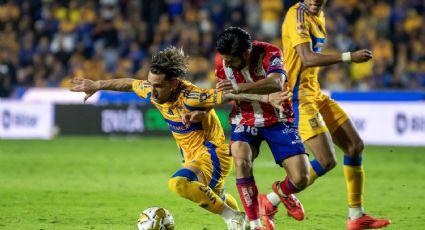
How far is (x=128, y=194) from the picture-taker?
428 inches

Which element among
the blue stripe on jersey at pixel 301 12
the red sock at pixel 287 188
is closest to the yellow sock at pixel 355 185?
the red sock at pixel 287 188

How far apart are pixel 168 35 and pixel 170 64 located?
50.4 ft

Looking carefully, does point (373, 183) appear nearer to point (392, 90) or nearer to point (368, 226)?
point (368, 226)

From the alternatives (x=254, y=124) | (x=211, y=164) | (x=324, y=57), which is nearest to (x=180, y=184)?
(x=211, y=164)

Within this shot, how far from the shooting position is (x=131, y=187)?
11.6 m

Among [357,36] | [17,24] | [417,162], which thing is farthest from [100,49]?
[417,162]

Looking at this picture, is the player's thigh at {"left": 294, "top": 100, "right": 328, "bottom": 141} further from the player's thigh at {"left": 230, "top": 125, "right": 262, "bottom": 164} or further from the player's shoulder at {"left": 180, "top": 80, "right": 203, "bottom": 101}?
the player's shoulder at {"left": 180, "top": 80, "right": 203, "bottom": 101}

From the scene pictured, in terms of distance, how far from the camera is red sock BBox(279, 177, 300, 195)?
788 cm

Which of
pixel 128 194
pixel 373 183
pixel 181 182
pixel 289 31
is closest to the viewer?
pixel 181 182

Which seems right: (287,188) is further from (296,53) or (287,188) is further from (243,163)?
(296,53)

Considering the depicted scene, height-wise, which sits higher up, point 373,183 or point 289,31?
point 289,31

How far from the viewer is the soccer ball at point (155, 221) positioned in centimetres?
723

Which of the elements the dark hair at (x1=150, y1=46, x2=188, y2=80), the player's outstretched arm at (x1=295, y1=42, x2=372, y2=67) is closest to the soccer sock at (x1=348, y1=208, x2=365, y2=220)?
the player's outstretched arm at (x1=295, y1=42, x2=372, y2=67)

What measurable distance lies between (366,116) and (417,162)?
2.93 meters
